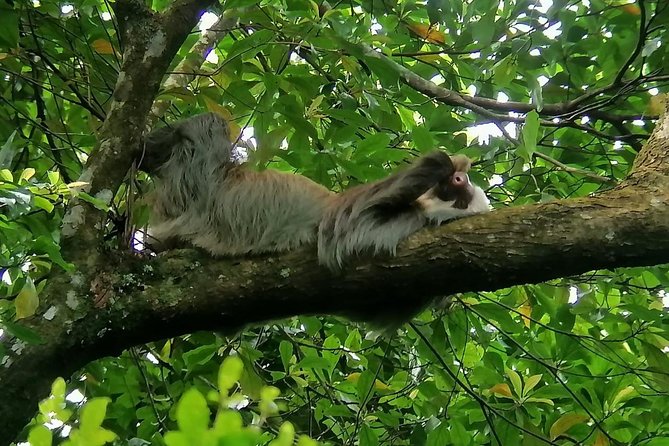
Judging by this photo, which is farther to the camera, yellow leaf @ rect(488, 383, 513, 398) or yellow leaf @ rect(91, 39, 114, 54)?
yellow leaf @ rect(91, 39, 114, 54)

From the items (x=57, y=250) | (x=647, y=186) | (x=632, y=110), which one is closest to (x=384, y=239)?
(x=647, y=186)

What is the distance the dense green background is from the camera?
366 centimetres

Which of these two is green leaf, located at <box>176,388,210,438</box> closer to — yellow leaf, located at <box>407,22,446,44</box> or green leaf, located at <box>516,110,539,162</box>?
green leaf, located at <box>516,110,539,162</box>

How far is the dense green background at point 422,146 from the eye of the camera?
12.0ft

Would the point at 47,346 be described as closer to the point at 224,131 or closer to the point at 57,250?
the point at 57,250

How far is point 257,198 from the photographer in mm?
3713

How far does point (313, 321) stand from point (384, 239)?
162 cm

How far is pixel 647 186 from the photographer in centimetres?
292

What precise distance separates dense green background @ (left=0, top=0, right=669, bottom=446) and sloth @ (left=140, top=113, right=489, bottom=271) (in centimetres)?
19

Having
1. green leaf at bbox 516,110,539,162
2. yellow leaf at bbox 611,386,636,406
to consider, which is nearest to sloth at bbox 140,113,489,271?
green leaf at bbox 516,110,539,162

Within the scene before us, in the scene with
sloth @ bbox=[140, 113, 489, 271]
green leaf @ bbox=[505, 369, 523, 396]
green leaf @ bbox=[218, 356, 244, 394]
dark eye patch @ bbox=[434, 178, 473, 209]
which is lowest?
green leaf @ bbox=[505, 369, 523, 396]

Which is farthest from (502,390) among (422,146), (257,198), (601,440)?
(257,198)

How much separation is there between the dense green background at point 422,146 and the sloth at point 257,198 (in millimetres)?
188

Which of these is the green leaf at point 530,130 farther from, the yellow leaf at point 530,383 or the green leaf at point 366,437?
the green leaf at point 366,437
